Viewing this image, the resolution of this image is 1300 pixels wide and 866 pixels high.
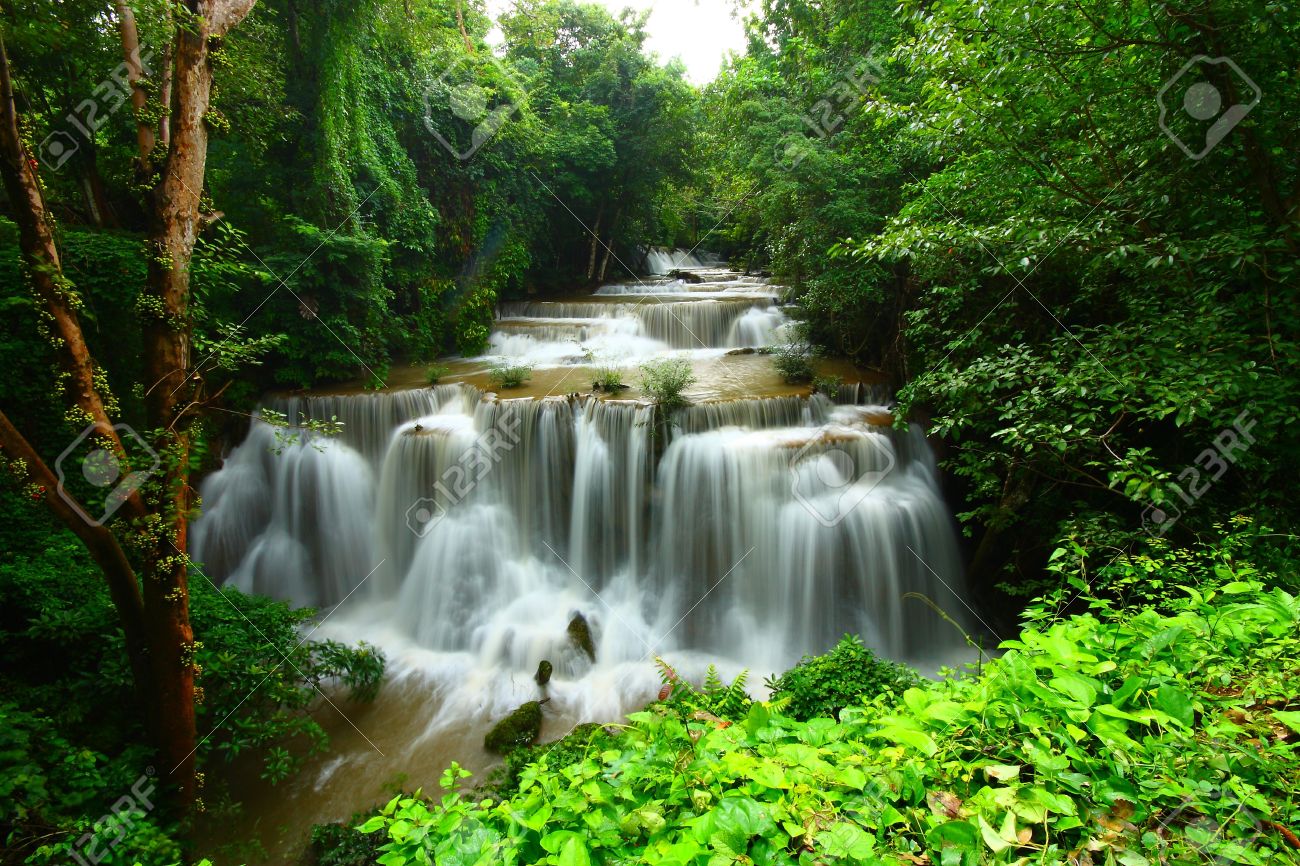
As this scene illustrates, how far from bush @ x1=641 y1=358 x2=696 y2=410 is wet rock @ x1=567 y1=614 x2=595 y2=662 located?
312 cm

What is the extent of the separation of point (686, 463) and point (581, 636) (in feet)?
8.66

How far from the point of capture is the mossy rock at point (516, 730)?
5.51 metres

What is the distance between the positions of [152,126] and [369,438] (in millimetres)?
5335

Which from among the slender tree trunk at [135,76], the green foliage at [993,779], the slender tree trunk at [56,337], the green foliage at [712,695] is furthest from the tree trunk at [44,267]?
the green foliage at [712,695]

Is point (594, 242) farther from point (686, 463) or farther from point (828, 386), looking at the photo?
point (686, 463)

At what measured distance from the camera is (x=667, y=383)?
7.71m

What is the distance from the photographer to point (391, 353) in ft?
36.2

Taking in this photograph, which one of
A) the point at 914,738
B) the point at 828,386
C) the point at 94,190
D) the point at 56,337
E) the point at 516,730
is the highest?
the point at 94,190

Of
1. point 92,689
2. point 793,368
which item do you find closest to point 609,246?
point 793,368

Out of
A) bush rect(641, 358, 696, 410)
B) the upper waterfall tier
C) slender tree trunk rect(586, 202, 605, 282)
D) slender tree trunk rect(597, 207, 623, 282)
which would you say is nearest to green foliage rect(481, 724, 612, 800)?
the upper waterfall tier

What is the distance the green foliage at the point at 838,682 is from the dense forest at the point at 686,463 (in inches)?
1.8

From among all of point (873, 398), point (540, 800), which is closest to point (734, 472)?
point (873, 398)

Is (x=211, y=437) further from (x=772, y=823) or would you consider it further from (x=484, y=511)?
(x=772, y=823)

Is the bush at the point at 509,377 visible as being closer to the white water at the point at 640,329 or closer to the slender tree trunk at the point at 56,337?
the white water at the point at 640,329
